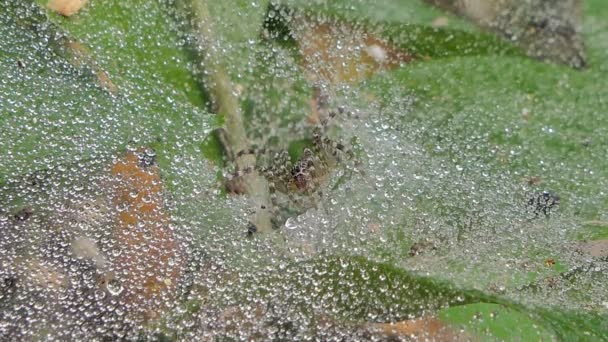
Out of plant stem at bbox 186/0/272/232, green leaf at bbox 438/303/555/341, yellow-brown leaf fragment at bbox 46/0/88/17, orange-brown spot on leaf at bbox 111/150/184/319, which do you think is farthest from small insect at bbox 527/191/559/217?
yellow-brown leaf fragment at bbox 46/0/88/17

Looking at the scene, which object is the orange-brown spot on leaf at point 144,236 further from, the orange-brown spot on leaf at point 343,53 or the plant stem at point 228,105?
the orange-brown spot on leaf at point 343,53

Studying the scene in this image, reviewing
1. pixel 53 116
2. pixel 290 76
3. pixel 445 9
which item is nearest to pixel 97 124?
pixel 53 116

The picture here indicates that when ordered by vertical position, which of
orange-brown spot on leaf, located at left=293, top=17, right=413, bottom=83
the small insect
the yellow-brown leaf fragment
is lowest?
the small insect

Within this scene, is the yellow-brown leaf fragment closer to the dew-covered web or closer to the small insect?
the dew-covered web

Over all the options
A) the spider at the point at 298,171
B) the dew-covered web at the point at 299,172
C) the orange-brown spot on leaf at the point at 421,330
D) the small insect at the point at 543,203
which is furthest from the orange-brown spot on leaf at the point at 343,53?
the orange-brown spot on leaf at the point at 421,330

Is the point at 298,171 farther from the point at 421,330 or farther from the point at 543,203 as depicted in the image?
the point at 543,203

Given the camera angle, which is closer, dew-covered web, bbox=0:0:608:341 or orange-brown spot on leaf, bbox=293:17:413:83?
dew-covered web, bbox=0:0:608:341

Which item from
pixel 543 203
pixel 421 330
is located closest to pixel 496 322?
pixel 421 330

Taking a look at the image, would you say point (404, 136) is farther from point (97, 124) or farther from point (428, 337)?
point (97, 124)
